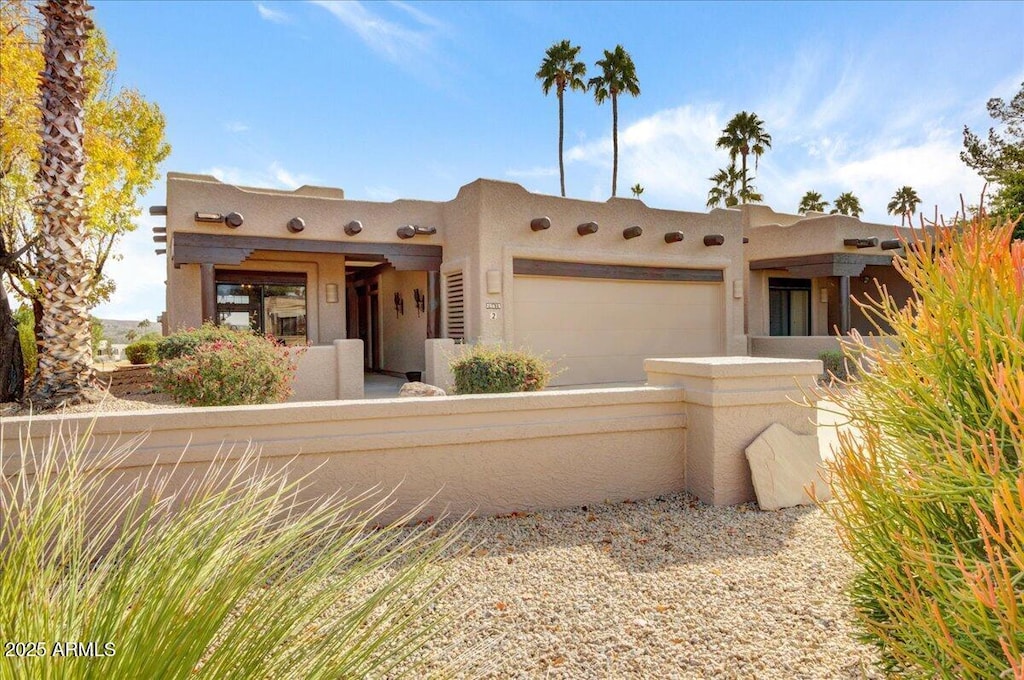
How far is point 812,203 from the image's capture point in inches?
1361

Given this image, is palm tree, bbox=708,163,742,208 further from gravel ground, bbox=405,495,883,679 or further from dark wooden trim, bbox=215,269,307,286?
gravel ground, bbox=405,495,883,679

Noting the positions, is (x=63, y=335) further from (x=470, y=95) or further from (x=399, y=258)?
(x=470, y=95)

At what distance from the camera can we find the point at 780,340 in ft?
51.0

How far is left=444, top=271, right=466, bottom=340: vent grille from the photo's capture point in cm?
1275

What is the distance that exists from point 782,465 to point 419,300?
11.6 metres

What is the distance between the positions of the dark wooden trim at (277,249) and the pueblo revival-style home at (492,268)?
2cm

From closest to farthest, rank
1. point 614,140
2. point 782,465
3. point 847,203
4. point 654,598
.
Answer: point 654,598, point 782,465, point 614,140, point 847,203

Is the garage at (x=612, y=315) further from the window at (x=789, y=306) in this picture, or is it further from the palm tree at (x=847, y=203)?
the palm tree at (x=847, y=203)

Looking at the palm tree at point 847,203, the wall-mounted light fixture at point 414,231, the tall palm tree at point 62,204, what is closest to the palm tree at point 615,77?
the palm tree at point 847,203

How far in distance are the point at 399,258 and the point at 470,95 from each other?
5603mm

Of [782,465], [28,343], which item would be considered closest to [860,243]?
[782,465]

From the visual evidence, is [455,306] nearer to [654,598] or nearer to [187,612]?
[654,598]

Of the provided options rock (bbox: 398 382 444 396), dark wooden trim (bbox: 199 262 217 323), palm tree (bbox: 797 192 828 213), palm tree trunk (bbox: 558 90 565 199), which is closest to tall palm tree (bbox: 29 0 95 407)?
dark wooden trim (bbox: 199 262 217 323)

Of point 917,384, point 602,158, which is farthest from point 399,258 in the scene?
point 602,158
